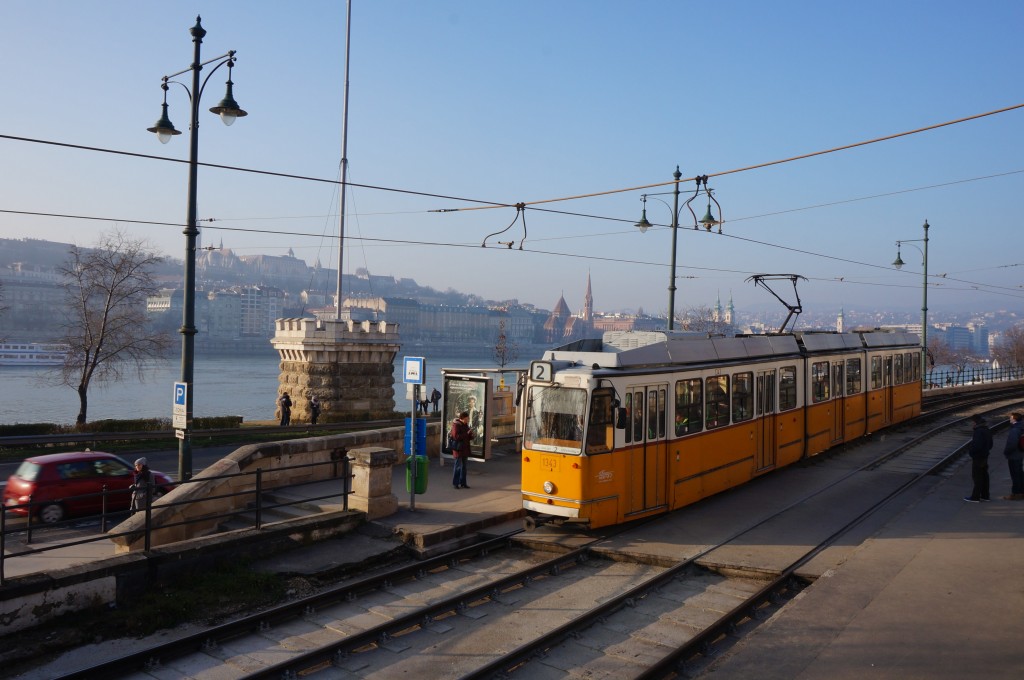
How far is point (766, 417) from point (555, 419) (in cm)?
592

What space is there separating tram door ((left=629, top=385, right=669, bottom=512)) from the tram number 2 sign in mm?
1302

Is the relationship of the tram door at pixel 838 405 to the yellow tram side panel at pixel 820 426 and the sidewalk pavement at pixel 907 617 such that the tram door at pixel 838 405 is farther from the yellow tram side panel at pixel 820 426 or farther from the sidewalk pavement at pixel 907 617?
the sidewalk pavement at pixel 907 617

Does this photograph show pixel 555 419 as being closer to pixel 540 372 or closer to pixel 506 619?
pixel 540 372

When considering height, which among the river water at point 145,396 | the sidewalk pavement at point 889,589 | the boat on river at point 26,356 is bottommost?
the river water at point 145,396

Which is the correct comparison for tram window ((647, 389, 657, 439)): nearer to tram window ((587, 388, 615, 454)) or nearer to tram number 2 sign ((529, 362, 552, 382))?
tram window ((587, 388, 615, 454))

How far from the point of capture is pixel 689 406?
12.5 meters

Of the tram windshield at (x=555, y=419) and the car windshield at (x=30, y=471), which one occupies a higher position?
the tram windshield at (x=555, y=419)

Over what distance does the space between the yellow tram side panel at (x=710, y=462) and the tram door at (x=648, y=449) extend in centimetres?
28

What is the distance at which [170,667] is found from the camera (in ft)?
23.4

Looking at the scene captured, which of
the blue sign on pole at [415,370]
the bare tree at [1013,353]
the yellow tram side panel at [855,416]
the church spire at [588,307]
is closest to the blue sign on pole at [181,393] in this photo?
the blue sign on pole at [415,370]

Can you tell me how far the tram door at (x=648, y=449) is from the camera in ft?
37.6

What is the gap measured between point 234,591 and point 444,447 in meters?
8.19

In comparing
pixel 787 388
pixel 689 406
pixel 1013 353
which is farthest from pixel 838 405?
pixel 1013 353

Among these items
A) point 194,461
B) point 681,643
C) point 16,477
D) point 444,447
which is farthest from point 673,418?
point 194,461
